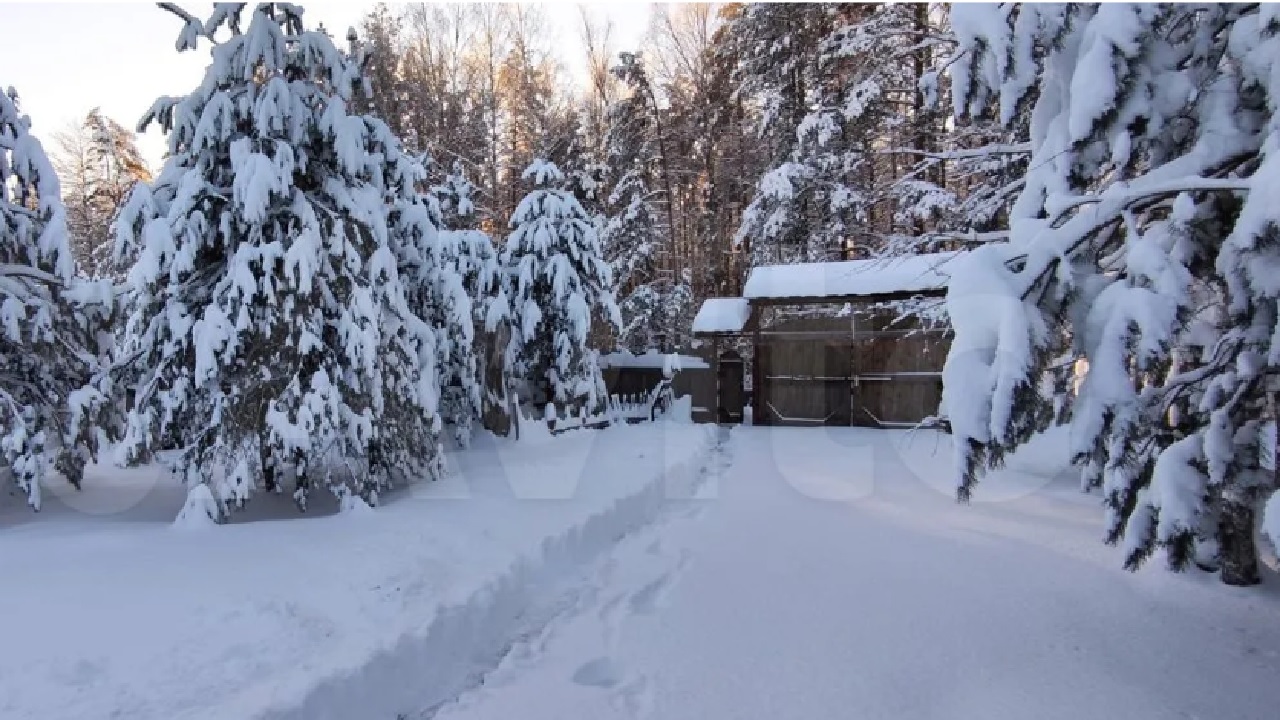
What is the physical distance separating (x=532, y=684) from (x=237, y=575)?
1.70 m

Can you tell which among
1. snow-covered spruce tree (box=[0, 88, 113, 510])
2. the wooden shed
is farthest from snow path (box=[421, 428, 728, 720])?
the wooden shed

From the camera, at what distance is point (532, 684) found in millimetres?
3262

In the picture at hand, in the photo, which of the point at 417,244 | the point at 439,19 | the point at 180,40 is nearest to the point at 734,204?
the point at 439,19

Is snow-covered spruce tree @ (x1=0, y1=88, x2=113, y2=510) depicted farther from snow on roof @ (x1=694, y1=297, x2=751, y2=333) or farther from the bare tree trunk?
snow on roof @ (x1=694, y1=297, x2=751, y2=333)

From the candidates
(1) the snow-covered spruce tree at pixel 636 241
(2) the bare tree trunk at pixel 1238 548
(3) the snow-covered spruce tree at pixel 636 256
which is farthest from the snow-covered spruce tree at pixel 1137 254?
(3) the snow-covered spruce tree at pixel 636 256

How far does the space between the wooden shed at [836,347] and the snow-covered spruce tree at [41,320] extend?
10.6m

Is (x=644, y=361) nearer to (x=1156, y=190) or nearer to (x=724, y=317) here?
(x=724, y=317)

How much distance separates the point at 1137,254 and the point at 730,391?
12354 mm

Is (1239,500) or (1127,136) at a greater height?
(1127,136)

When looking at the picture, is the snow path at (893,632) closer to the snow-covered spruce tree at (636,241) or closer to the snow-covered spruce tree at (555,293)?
the snow-covered spruce tree at (555,293)

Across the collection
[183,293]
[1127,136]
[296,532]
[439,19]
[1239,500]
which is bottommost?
[296,532]

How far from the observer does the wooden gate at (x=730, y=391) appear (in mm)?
14938

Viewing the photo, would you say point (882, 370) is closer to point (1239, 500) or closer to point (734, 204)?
point (1239, 500)

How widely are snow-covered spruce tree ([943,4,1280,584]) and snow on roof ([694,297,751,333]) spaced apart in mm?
11139
